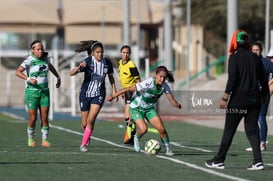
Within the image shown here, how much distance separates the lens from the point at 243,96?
642 inches

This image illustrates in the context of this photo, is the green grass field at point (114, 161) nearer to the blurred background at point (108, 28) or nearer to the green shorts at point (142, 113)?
the green shorts at point (142, 113)

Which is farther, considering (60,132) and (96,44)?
(60,132)

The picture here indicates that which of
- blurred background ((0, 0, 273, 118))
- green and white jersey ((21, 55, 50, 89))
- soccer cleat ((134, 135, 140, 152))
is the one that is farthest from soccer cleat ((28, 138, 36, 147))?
blurred background ((0, 0, 273, 118))

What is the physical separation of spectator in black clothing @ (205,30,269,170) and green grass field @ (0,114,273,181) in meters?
0.32

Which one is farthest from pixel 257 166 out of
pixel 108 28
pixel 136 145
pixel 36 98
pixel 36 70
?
pixel 108 28

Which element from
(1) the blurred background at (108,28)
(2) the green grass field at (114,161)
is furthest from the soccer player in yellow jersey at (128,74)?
(1) the blurred background at (108,28)

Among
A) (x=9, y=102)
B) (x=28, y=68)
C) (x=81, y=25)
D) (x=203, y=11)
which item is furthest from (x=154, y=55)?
(x=28, y=68)

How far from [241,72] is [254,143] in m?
1.10

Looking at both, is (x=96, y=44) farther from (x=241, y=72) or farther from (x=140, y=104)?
(x=241, y=72)

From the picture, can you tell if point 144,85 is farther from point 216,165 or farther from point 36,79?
point 216,165

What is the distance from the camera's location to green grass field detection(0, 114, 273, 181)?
1516cm

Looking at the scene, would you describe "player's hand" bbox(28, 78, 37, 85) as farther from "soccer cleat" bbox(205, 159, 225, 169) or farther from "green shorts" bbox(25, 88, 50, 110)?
"soccer cleat" bbox(205, 159, 225, 169)

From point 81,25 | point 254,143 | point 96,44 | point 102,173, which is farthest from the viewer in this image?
point 81,25

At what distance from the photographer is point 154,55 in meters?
96.9
